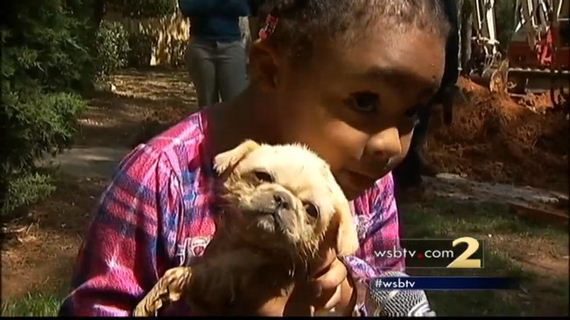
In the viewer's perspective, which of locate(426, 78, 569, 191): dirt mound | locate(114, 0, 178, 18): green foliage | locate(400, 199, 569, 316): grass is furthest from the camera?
locate(114, 0, 178, 18): green foliage

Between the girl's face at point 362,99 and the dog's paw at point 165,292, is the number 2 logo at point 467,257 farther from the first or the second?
the dog's paw at point 165,292

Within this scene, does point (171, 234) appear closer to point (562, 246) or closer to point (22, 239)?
point (22, 239)

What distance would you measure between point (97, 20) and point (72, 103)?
0.07 metres

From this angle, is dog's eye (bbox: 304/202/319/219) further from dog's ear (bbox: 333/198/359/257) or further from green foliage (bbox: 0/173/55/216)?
green foliage (bbox: 0/173/55/216)

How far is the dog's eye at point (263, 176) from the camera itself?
638mm

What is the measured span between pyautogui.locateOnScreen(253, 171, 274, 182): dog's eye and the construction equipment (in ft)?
0.71

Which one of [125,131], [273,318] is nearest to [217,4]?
[125,131]

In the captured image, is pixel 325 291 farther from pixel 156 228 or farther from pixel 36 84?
pixel 36 84

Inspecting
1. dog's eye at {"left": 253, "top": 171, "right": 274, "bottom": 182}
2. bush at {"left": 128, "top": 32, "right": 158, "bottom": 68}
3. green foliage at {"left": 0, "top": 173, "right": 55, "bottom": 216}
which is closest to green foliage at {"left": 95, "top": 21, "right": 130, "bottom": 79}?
bush at {"left": 128, "top": 32, "right": 158, "bottom": 68}

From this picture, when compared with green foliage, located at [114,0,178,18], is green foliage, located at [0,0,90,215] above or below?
below

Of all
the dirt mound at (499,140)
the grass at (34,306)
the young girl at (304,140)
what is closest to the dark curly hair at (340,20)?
the young girl at (304,140)

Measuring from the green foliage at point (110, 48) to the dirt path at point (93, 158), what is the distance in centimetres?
2

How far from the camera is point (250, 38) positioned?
0.75m

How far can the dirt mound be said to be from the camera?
717 millimetres
